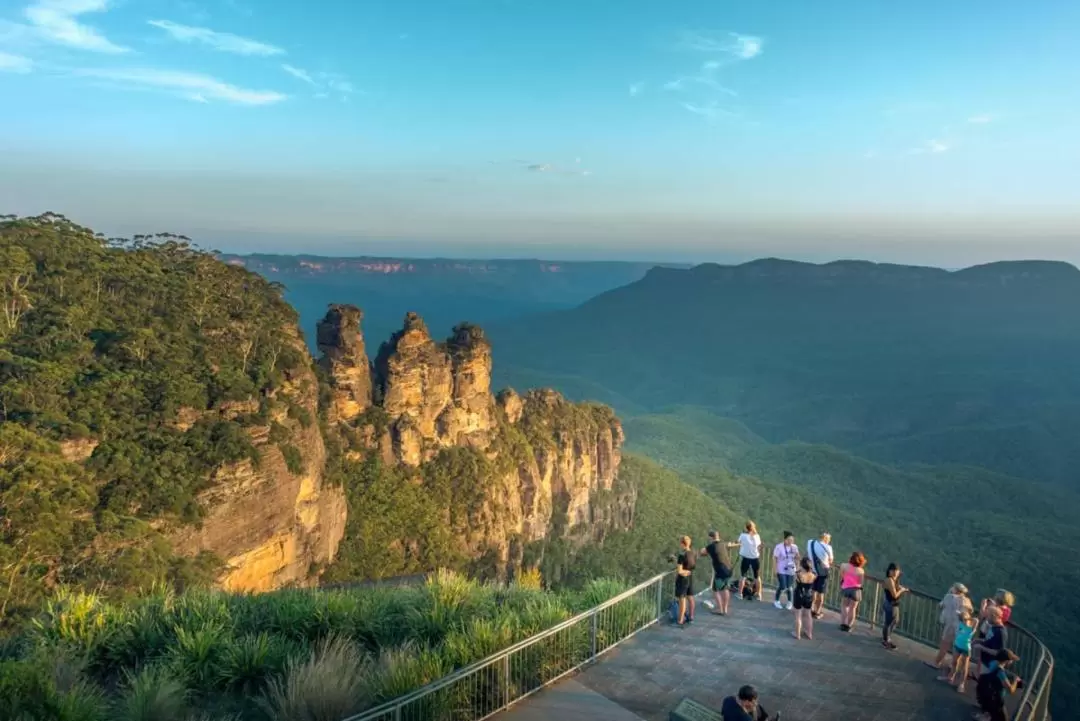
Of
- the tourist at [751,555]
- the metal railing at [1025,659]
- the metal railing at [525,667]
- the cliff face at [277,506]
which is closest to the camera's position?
the metal railing at [525,667]

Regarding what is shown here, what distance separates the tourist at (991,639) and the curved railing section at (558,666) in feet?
1.57

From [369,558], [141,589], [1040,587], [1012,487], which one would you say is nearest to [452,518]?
[369,558]

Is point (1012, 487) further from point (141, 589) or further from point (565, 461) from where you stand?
point (141, 589)

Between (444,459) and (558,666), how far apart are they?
43969 mm

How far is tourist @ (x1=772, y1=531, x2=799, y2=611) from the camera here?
15.7m

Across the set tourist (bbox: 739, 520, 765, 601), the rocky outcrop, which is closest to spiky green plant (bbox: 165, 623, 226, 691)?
tourist (bbox: 739, 520, 765, 601)

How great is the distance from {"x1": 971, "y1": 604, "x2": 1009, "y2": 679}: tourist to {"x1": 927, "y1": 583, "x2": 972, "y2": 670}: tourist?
3.08 ft

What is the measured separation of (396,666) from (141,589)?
706 inches

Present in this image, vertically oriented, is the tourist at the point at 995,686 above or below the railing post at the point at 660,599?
above

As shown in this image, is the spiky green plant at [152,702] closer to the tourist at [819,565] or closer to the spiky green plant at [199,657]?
the spiky green plant at [199,657]

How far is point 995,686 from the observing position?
10555 mm

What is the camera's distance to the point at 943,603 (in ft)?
42.2

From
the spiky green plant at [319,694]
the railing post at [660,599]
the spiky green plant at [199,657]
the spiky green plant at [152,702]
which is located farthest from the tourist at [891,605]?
the spiky green plant at [152,702]

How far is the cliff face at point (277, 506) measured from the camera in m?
30.4
